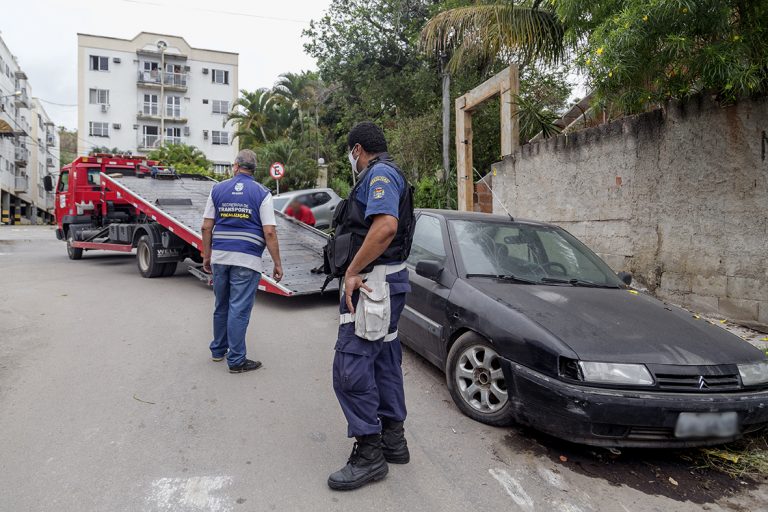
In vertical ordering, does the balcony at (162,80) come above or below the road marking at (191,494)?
above

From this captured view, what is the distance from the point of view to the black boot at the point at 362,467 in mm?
2652

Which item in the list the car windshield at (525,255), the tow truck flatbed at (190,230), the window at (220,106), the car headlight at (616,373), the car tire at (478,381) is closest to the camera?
the car headlight at (616,373)

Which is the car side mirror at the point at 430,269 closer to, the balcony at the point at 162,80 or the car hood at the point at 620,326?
the car hood at the point at 620,326

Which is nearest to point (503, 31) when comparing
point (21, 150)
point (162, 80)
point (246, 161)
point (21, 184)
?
point (246, 161)

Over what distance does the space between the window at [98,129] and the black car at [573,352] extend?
46794 mm

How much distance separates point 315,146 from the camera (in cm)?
2709

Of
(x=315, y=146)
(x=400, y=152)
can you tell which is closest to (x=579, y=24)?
(x=400, y=152)

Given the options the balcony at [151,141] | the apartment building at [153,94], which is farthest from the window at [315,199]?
the balcony at [151,141]

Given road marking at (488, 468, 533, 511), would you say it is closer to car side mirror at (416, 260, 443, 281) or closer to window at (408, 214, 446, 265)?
car side mirror at (416, 260, 443, 281)

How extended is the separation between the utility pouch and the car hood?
1.08m

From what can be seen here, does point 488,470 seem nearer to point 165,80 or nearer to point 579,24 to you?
point 579,24

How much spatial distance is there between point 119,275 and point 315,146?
18.4 metres

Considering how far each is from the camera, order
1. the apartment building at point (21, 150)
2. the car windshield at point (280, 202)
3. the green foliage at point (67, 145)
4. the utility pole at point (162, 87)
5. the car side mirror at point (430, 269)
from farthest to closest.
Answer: the green foliage at point (67, 145) < the utility pole at point (162, 87) < the apartment building at point (21, 150) < the car windshield at point (280, 202) < the car side mirror at point (430, 269)

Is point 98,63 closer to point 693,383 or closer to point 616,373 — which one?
point 616,373
